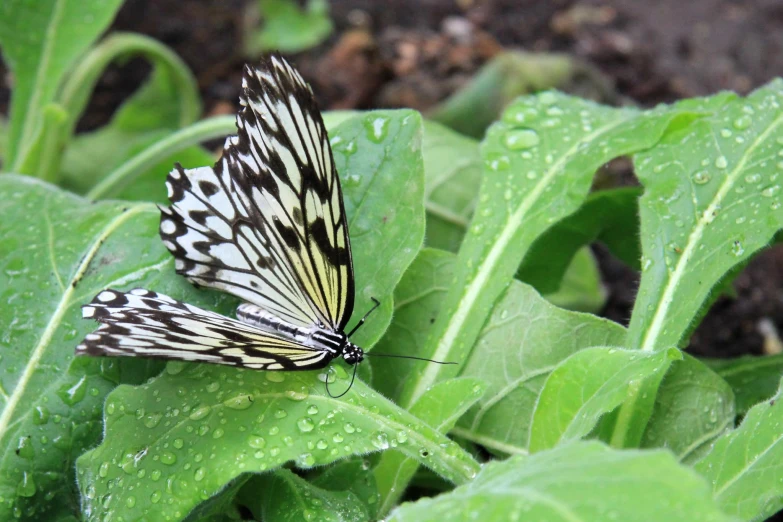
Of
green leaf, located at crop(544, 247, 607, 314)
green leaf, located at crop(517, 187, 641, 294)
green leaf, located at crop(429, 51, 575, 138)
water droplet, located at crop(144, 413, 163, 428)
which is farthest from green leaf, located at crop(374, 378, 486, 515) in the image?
green leaf, located at crop(429, 51, 575, 138)

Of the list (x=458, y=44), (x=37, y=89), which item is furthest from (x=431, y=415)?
(x=458, y=44)

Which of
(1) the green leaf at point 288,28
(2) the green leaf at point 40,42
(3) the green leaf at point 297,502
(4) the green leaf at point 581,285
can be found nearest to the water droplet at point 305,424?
(3) the green leaf at point 297,502

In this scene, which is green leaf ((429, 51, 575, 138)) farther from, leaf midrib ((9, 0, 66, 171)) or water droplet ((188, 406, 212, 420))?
water droplet ((188, 406, 212, 420))

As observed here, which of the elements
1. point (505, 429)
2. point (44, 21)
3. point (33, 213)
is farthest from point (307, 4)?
point (505, 429)

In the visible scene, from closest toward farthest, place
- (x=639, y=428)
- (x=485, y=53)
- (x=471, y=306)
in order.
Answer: (x=639, y=428) → (x=471, y=306) → (x=485, y=53)

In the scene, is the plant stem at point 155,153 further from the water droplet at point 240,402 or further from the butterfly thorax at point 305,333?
the water droplet at point 240,402

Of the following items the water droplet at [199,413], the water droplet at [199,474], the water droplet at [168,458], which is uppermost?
the water droplet at [199,413]

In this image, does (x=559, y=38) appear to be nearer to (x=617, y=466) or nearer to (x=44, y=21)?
(x=44, y=21)
